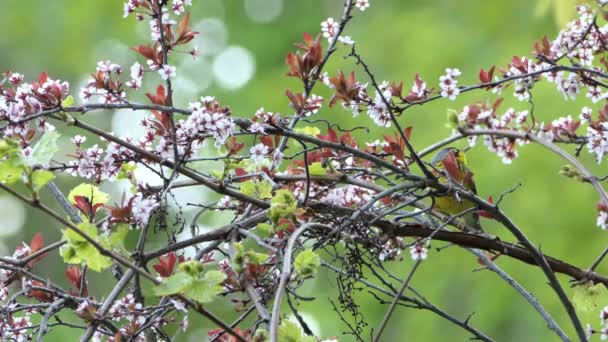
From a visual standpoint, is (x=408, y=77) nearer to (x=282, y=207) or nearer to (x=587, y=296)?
(x=587, y=296)

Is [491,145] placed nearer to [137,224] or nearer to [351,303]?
[351,303]

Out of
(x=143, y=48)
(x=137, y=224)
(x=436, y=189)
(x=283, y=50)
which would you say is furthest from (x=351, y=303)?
(x=283, y=50)

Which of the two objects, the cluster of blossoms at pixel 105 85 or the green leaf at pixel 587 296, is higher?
the cluster of blossoms at pixel 105 85

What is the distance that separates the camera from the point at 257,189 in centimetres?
187

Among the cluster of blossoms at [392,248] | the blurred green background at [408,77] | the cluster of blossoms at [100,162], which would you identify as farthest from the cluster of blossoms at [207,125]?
the blurred green background at [408,77]

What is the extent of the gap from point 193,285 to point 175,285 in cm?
3

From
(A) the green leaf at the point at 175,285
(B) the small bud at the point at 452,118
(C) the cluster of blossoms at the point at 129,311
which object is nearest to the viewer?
(A) the green leaf at the point at 175,285

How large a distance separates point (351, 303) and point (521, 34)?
4695 mm

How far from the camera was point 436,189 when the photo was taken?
68.8 inches

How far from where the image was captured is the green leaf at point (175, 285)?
133 centimetres

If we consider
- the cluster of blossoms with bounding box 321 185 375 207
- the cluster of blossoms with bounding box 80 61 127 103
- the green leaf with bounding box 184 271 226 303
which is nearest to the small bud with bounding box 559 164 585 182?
the cluster of blossoms with bounding box 321 185 375 207

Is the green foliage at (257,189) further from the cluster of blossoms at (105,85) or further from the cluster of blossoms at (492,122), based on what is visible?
the cluster of blossoms at (492,122)

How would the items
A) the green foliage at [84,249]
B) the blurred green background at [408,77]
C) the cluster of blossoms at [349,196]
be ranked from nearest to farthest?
the green foliage at [84,249]
the cluster of blossoms at [349,196]
the blurred green background at [408,77]

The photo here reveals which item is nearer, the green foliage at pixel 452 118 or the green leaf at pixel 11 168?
the green leaf at pixel 11 168
